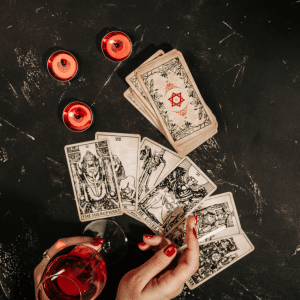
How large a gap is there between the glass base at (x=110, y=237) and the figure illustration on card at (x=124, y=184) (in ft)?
0.44

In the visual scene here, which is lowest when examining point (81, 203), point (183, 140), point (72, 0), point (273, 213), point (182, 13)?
point (273, 213)

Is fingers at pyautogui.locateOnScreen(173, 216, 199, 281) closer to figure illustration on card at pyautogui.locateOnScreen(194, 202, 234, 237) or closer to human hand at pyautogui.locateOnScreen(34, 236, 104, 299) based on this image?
figure illustration on card at pyautogui.locateOnScreen(194, 202, 234, 237)

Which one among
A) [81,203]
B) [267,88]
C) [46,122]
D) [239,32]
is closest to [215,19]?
[239,32]

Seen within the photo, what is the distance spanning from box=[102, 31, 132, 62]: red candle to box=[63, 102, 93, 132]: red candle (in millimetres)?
258

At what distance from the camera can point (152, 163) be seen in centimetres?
111

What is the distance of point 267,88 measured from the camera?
3.51ft

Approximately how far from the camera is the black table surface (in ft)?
3.47

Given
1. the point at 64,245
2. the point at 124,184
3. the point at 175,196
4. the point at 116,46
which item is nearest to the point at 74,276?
the point at 64,245

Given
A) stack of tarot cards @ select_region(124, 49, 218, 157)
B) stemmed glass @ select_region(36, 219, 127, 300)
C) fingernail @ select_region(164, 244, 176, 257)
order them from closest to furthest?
stemmed glass @ select_region(36, 219, 127, 300) < fingernail @ select_region(164, 244, 176, 257) < stack of tarot cards @ select_region(124, 49, 218, 157)

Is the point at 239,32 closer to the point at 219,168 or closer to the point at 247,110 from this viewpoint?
the point at 247,110

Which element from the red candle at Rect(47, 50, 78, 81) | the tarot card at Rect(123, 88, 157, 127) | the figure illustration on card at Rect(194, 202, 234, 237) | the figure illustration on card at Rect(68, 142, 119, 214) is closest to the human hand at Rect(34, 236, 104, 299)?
the figure illustration on card at Rect(68, 142, 119, 214)

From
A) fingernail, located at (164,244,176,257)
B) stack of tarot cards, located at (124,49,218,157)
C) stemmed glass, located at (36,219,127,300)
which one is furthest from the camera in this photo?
stack of tarot cards, located at (124,49,218,157)

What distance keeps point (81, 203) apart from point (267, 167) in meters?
0.89

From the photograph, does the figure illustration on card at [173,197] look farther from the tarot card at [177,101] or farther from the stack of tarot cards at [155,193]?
the tarot card at [177,101]
